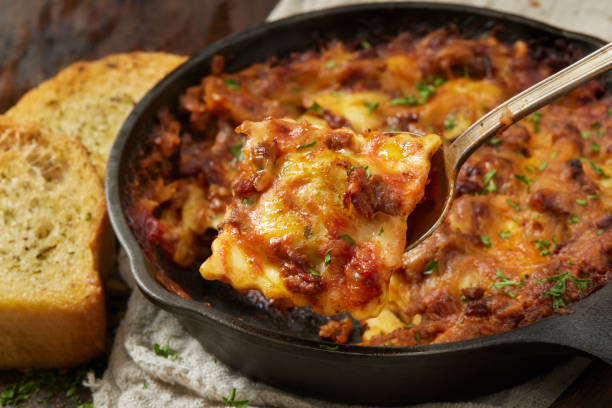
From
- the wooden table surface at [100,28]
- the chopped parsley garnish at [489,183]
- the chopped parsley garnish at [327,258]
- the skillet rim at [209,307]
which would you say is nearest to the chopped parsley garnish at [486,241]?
the chopped parsley garnish at [489,183]

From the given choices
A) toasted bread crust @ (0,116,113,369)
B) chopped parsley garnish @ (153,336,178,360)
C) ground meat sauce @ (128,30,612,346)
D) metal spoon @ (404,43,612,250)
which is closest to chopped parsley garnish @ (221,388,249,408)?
chopped parsley garnish @ (153,336,178,360)

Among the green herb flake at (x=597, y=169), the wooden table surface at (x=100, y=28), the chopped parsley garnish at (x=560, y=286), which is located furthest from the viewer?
the wooden table surface at (x=100, y=28)

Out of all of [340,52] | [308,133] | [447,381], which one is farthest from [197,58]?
[447,381]

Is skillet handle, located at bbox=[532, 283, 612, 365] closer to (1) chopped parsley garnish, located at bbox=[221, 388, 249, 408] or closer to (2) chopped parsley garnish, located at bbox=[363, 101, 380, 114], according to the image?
(1) chopped parsley garnish, located at bbox=[221, 388, 249, 408]

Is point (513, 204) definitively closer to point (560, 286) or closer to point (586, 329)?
point (560, 286)

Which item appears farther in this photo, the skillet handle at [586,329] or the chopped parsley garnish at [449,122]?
the chopped parsley garnish at [449,122]

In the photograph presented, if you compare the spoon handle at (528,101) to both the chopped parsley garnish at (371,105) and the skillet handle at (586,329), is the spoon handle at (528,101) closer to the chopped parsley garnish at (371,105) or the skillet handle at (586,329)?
the skillet handle at (586,329)

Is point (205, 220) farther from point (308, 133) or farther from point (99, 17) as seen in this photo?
point (99, 17)
